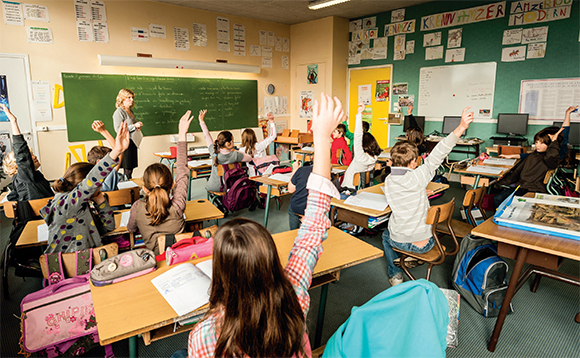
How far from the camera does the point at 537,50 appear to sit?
523 cm

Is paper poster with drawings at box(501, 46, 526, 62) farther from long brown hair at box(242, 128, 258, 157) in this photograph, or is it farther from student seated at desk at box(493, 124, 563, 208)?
long brown hair at box(242, 128, 258, 157)

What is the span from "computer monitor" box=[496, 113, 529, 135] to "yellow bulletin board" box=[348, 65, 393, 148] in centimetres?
214

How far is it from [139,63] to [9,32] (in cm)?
169

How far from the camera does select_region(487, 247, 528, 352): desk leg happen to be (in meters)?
1.71

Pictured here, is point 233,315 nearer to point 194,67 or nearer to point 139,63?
point 139,63

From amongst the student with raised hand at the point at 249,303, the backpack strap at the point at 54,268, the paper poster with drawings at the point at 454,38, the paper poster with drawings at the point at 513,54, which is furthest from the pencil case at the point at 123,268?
the paper poster with drawings at the point at 454,38

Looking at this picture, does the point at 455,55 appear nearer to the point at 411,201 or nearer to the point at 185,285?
the point at 411,201

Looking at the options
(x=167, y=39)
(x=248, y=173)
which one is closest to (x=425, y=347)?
(x=248, y=173)

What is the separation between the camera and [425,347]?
90 cm

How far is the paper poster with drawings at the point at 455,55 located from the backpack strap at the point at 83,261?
6423 millimetres

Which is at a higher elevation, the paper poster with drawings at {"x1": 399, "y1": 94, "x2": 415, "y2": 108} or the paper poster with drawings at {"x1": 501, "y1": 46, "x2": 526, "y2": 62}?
the paper poster with drawings at {"x1": 501, "y1": 46, "x2": 526, "y2": 62}

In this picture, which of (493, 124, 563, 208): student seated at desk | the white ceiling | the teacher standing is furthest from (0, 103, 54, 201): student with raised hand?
the white ceiling

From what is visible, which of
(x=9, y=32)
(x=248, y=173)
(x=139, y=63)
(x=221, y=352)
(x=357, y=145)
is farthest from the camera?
(x=139, y=63)

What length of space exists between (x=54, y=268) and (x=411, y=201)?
213 centimetres
